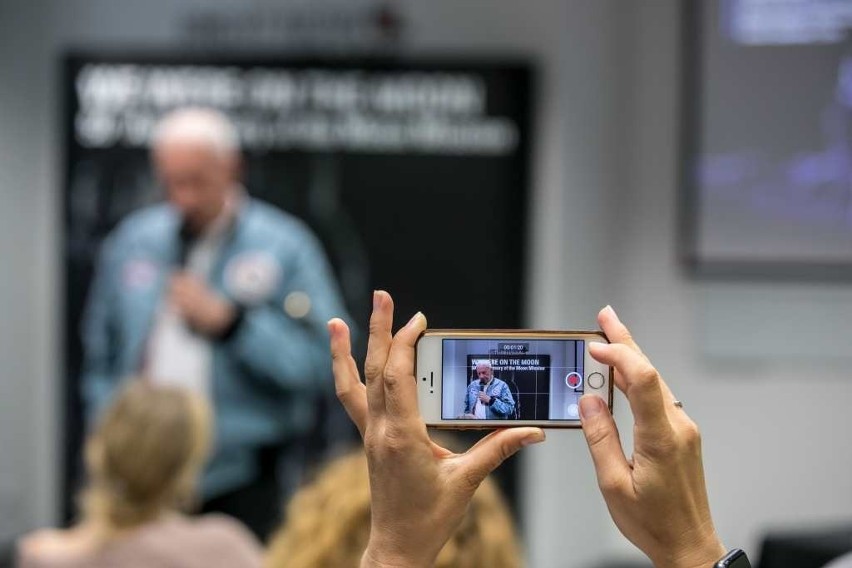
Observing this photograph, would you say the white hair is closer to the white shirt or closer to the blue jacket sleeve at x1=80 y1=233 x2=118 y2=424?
the white shirt

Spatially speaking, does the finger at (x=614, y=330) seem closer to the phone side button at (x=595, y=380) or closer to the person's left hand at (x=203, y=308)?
the phone side button at (x=595, y=380)

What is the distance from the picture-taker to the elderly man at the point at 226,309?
12.3 feet

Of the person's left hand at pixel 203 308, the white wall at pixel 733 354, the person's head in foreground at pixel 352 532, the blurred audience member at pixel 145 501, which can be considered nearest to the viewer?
the person's head in foreground at pixel 352 532

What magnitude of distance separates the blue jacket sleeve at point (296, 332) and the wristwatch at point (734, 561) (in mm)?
3089

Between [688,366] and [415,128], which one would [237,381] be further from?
[688,366]

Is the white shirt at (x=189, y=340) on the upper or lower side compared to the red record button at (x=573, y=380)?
lower

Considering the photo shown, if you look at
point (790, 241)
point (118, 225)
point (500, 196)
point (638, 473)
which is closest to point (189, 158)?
point (118, 225)

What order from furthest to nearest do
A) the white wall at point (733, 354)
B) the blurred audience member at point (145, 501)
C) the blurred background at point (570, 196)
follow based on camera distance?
the white wall at point (733, 354)
the blurred background at point (570, 196)
the blurred audience member at point (145, 501)

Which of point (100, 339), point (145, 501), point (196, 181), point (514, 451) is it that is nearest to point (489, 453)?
point (514, 451)

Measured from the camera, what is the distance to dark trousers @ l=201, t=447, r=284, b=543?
3.76 metres

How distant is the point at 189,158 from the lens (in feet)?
12.4

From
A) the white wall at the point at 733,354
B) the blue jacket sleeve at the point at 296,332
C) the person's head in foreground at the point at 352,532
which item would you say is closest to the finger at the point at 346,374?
the person's head in foreground at the point at 352,532

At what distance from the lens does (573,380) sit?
0.84m

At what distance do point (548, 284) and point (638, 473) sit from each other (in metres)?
3.19
